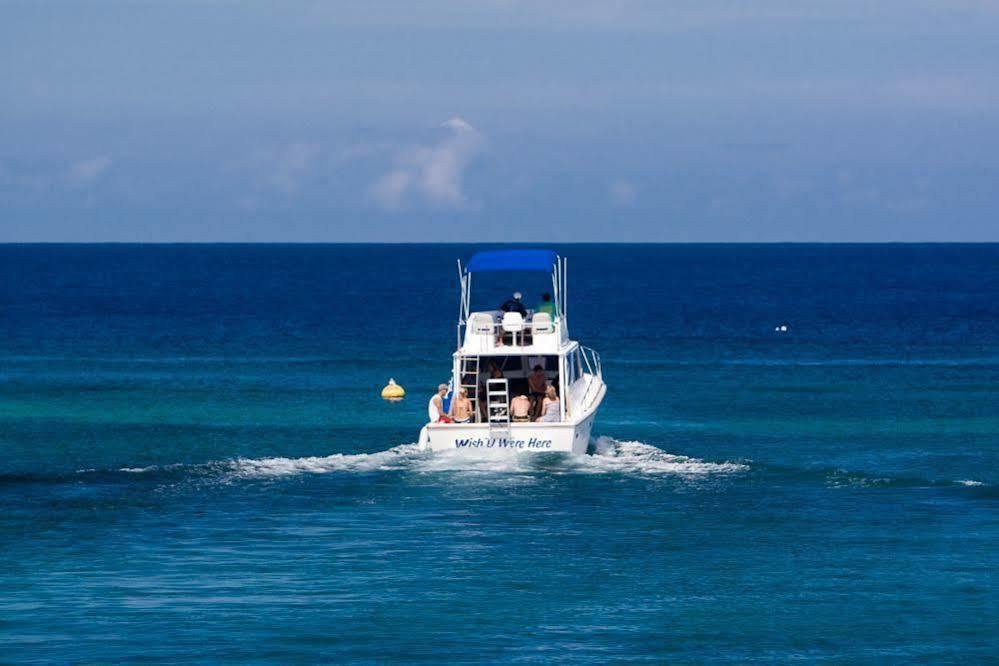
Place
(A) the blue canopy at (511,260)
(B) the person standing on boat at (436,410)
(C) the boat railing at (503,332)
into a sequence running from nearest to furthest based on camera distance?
(B) the person standing on boat at (436,410) → (C) the boat railing at (503,332) → (A) the blue canopy at (511,260)

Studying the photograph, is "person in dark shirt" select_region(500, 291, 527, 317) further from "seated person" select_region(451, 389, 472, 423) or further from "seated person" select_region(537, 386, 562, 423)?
"seated person" select_region(451, 389, 472, 423)

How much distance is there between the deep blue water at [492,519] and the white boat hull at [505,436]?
35cm

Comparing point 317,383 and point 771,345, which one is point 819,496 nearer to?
point 317,383

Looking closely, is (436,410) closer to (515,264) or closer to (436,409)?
(436,409)

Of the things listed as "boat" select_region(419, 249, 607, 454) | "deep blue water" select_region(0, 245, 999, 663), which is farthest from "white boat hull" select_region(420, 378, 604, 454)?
"deep blue water" select_region(0, 245, 999, 663)

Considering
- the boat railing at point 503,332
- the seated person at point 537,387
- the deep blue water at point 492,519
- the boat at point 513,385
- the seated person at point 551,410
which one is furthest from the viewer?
the boat railing at point 503,332

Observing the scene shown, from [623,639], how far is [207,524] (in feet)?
32.8

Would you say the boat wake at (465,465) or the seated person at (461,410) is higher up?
the seated person at (461,410)

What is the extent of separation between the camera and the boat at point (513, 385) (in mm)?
34156

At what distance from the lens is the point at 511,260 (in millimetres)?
40188

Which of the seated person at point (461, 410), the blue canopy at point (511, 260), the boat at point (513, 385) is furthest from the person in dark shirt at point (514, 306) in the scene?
the seated person at point (461, 410)

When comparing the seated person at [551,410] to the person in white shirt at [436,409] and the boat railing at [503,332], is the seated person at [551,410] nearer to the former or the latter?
the boat railing at [503,332]

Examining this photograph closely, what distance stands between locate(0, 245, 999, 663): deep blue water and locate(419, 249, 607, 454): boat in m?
0.54

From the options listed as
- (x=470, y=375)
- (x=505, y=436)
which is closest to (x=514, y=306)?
(x=470, y=375)
